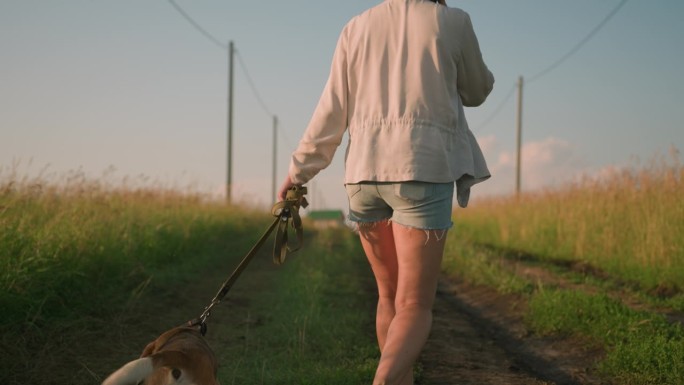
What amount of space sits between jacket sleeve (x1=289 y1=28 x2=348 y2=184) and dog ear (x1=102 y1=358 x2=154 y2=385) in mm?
1076

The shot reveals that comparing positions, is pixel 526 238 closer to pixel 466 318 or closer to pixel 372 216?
pixel 466 318

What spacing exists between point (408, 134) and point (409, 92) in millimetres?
182

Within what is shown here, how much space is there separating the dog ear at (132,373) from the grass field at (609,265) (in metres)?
3.16

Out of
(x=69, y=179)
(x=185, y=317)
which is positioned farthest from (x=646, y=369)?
(x=69, y=179)

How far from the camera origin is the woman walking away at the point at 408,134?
279cm

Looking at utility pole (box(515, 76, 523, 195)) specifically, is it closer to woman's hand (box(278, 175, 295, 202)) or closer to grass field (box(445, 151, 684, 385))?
grass field (box(445, 151, 684, 385))

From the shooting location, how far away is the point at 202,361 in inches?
114

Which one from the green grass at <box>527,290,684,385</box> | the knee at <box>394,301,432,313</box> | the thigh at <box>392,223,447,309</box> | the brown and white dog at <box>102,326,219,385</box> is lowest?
the green grass at <box>527,290,684,385</box>

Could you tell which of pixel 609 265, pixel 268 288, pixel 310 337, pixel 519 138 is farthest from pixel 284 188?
pixel 519 138

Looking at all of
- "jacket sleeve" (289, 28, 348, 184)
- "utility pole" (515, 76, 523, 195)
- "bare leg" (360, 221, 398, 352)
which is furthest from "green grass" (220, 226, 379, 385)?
"utility pole" (515, 76, 523, 195)

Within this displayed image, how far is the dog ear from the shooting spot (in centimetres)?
246

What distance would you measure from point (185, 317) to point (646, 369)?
4.04 m

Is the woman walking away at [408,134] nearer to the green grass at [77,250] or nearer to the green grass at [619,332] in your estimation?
the green grass at [619,332]

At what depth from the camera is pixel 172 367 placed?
2.69 m
